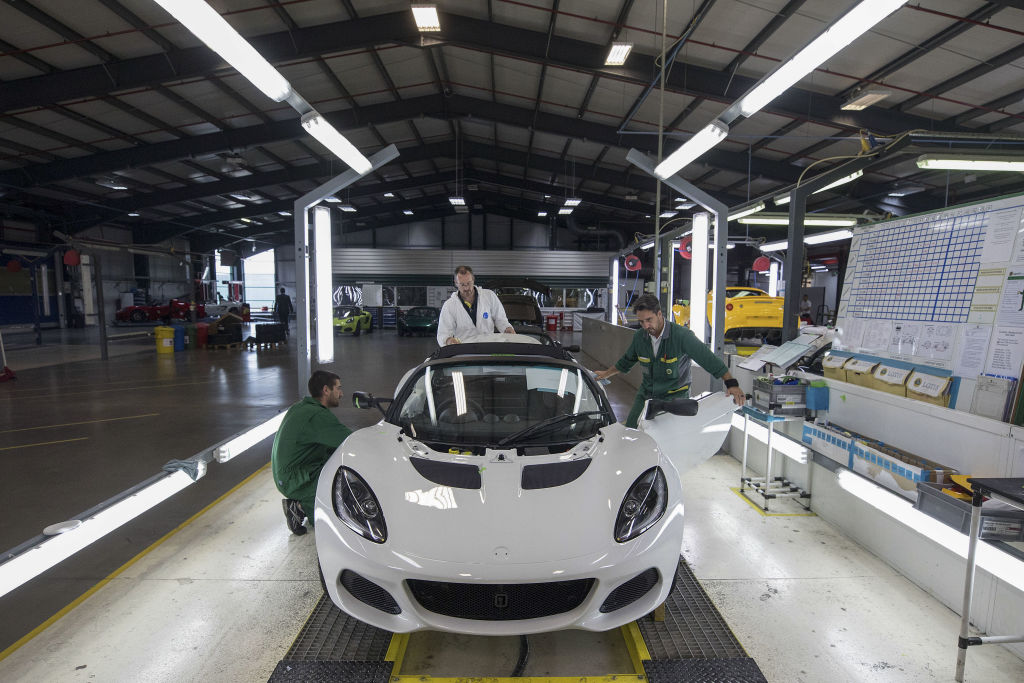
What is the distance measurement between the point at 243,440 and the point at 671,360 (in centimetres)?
312

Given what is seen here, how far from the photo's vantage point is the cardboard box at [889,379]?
3.32m

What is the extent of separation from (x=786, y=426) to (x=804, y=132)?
8241mm

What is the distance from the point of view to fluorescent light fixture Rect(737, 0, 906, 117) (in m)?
2.68

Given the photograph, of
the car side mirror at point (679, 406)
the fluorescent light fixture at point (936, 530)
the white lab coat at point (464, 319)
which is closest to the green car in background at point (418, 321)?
the white lab coat at point (464, 319)

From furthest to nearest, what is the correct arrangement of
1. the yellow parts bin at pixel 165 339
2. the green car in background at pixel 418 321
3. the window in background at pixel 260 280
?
1. the window in background at pixel 260 280
2. the green car in background at pixel 418 321
3. the yellow parts bin at pixel 165 339

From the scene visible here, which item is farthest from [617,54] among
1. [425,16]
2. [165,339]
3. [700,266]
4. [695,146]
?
[165,339]

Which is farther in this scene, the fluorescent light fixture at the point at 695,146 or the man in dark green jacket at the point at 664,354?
the fluorescent light fixture at the point at 695,146

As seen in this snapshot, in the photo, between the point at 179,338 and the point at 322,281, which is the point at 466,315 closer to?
the point at 322,281

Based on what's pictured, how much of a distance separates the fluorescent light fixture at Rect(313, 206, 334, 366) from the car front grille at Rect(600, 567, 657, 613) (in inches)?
144

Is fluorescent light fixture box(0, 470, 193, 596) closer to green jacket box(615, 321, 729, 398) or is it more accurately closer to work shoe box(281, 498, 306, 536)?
work shoe box(281, 498, 306, 536)

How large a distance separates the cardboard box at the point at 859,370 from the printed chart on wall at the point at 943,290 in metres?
0.10

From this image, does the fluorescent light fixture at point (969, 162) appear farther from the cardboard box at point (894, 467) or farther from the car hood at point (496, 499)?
the car hood at point (496, 499)

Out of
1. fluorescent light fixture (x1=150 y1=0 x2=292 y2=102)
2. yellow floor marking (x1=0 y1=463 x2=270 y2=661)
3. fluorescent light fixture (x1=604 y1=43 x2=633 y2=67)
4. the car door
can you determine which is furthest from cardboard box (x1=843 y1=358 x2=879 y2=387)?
fluorescent light fixture (x1=604 y1=43 x2=633 y2=67)

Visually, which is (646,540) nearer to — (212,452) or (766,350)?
(212,452)
